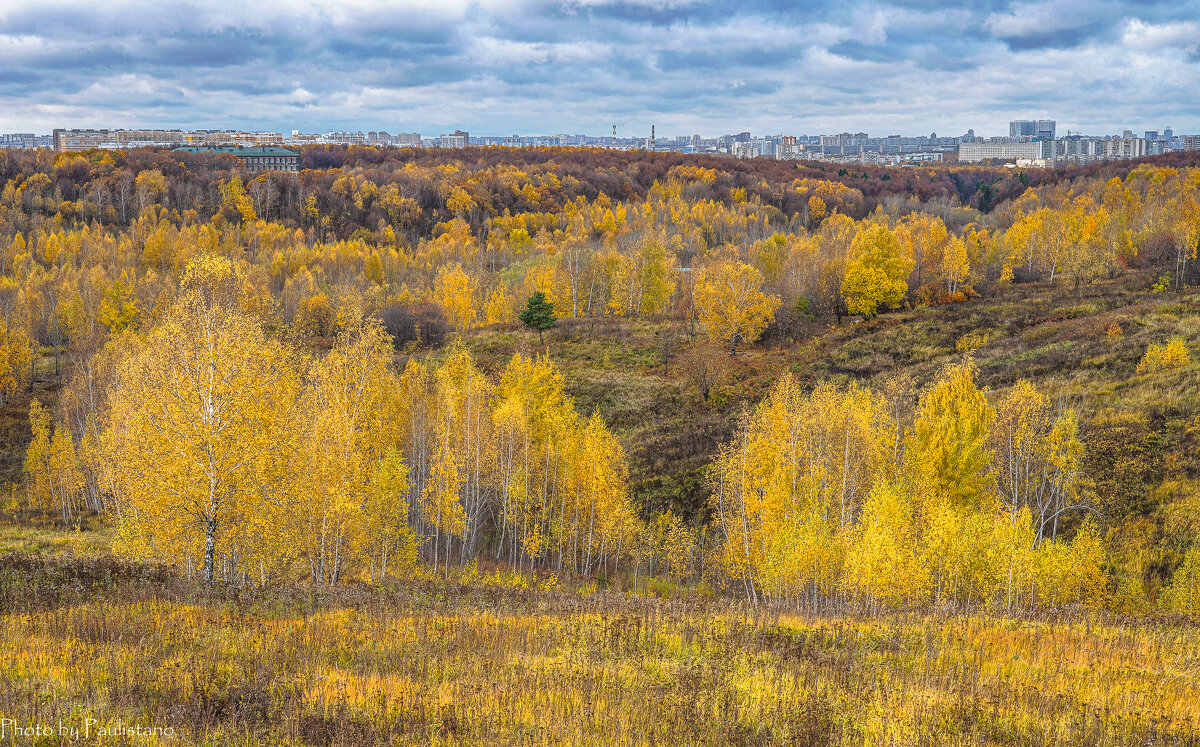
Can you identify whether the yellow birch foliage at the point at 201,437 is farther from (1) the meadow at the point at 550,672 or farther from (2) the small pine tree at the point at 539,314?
(2) the small pine tree at the point at 539,314

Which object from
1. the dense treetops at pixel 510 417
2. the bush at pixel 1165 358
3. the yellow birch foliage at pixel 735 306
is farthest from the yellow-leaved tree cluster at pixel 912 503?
the yellow birch foliage at pixel 735 306

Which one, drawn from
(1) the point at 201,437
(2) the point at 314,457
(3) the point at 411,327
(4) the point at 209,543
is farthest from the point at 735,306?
(4) the point at 209,543

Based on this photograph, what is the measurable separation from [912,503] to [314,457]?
22354 millimetres

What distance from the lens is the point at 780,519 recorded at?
2767cm

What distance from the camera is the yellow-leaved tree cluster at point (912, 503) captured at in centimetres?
2169

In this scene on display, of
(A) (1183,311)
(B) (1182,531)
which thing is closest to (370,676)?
(B) (1182,531)

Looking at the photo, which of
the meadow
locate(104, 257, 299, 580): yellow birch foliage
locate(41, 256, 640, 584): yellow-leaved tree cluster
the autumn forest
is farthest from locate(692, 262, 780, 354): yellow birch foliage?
the meadow

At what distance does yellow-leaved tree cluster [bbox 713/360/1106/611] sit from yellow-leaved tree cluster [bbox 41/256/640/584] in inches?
417

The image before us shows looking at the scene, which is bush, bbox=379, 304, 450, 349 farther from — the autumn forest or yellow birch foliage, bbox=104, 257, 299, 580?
yellow birch foliage, bbox=104, 257, 299, 580

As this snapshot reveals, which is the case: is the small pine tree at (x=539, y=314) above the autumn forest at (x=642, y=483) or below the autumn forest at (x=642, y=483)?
above

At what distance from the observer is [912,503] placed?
26.8 m

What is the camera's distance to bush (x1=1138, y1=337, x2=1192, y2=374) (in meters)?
42.3

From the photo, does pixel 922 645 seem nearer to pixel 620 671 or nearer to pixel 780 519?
pixel 620 671

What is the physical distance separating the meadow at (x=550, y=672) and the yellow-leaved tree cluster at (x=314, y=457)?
4.60 meters
